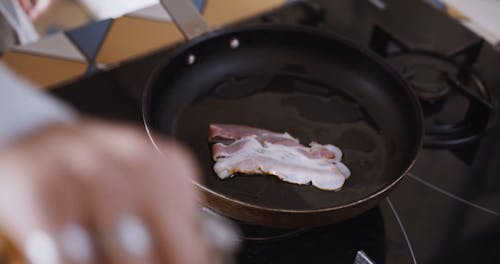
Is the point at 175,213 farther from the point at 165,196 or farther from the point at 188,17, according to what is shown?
the point at 188,17

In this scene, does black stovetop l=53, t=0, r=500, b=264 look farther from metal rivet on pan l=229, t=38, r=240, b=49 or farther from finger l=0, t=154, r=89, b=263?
finger l=0, t=154, r=89, b=263

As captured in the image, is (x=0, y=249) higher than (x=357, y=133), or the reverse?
(x=0, y=249)

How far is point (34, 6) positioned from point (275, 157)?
1.34 feet

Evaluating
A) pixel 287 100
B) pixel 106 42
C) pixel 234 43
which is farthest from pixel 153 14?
pixel 287 100

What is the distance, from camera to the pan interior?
2.35 feet

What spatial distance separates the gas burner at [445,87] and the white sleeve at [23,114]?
545 mm

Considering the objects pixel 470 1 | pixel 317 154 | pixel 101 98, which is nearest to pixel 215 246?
pixel 317 154

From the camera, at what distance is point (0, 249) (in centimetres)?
39

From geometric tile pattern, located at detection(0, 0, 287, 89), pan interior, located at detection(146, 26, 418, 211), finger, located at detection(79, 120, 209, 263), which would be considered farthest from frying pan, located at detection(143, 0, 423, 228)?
finger, located at detection(79, 120, 209, 263)

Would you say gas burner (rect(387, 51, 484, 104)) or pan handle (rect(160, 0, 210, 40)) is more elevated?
pan handle (rect(160, 0, 210, 40))

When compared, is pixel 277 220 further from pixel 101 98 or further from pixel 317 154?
pixel 101 98

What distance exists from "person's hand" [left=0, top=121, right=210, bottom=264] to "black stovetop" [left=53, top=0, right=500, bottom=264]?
0.31m

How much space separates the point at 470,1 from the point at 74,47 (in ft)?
2.27

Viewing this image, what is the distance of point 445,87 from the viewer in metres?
0.86
